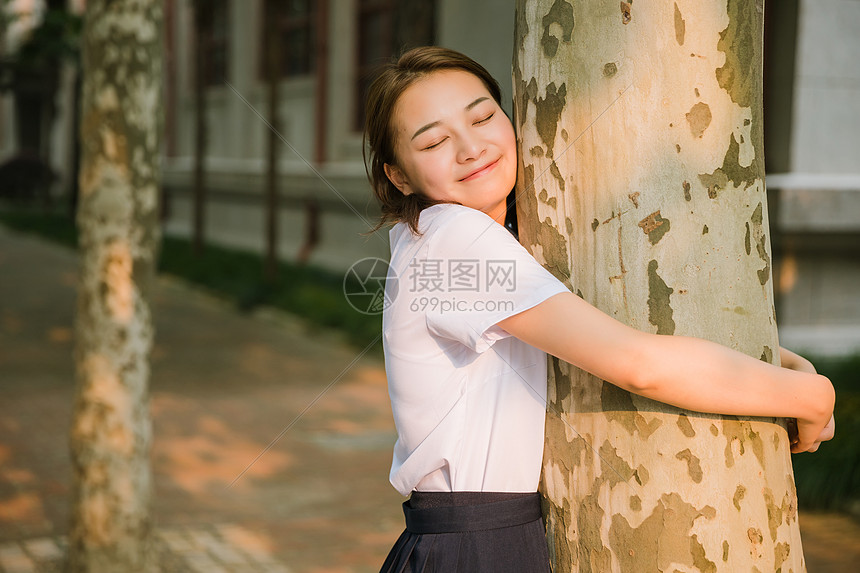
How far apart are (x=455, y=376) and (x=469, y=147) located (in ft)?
1.40

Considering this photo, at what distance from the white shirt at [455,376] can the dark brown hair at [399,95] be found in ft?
0.35

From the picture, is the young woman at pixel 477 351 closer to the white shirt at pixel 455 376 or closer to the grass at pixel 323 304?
the white shirt at pixel 455 376

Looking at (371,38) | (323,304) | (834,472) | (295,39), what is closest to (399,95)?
(834,472)

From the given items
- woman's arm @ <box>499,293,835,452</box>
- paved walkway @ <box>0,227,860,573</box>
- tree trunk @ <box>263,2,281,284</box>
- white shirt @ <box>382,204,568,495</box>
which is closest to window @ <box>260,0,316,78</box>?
tree trunk @ <box>263,2,281,284</box>

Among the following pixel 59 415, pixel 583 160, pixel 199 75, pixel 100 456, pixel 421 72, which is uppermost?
pixel 199 75

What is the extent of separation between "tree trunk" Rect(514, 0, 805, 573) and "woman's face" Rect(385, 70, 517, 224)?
0.55ft

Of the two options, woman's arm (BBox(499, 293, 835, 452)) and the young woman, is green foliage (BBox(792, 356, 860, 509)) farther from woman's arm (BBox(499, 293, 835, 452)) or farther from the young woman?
woman's arm (BBox(499, 293, 835, 452))

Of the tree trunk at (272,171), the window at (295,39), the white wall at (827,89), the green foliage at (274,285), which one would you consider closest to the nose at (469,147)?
the white wall at (827,89)

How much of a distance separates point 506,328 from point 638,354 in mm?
225

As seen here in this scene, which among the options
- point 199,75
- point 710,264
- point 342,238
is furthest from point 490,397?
point 199,75

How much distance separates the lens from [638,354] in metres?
1.47

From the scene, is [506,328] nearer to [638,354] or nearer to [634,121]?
[638,354]

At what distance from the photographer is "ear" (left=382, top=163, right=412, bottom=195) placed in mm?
1906

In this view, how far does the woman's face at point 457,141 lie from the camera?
1.77 meters
